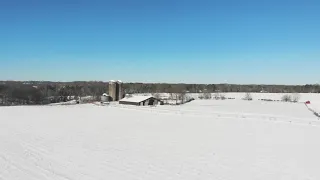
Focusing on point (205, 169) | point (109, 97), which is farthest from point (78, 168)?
point (109, 97)

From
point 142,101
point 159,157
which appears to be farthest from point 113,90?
point 159,157

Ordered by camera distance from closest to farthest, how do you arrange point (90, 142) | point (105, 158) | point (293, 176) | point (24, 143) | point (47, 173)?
point (47, 173) → point (293, 176) → point (105, 158) → point (24, 143) → point (90, 142)

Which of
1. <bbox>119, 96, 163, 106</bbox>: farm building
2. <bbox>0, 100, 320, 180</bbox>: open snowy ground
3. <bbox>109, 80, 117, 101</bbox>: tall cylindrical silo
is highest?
<bbox>109, 80, 117, 101</bbox>: tall cylindrical silo

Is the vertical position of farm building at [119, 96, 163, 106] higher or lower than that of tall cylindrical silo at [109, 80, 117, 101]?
lower

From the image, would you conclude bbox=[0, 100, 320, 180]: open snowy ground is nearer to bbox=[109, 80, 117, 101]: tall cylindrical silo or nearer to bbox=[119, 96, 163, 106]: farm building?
bbox=[119, 96, 163, 106]: farm building

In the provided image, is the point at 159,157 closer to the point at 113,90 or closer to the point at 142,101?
the point at 142,101

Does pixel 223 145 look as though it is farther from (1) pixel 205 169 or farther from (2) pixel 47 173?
(2) pixel 47 173

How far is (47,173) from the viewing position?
43.7ft

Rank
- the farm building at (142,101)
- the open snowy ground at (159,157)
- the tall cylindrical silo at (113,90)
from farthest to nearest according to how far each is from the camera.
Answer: the tall cylindrical silo at (113,90) → the farm building at (142,101) → the open snowy ground at (159,157)

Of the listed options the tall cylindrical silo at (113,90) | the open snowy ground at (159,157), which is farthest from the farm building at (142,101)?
the open snowy ground at (159,157)

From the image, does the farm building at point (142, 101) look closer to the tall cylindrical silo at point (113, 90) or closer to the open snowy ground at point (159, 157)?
the tall cylindrical silo at point (113, 90)

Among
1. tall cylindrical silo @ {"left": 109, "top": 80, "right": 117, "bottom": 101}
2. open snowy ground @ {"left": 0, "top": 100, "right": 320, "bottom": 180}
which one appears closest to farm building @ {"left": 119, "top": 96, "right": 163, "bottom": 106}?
tall cylindrical silo @ {"left": 109, "top": 80, "right": 117, "bottom": 101}

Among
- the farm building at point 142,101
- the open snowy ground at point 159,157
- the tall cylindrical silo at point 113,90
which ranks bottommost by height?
the open snowy ground at point 159,157

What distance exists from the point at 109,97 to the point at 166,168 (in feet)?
223
